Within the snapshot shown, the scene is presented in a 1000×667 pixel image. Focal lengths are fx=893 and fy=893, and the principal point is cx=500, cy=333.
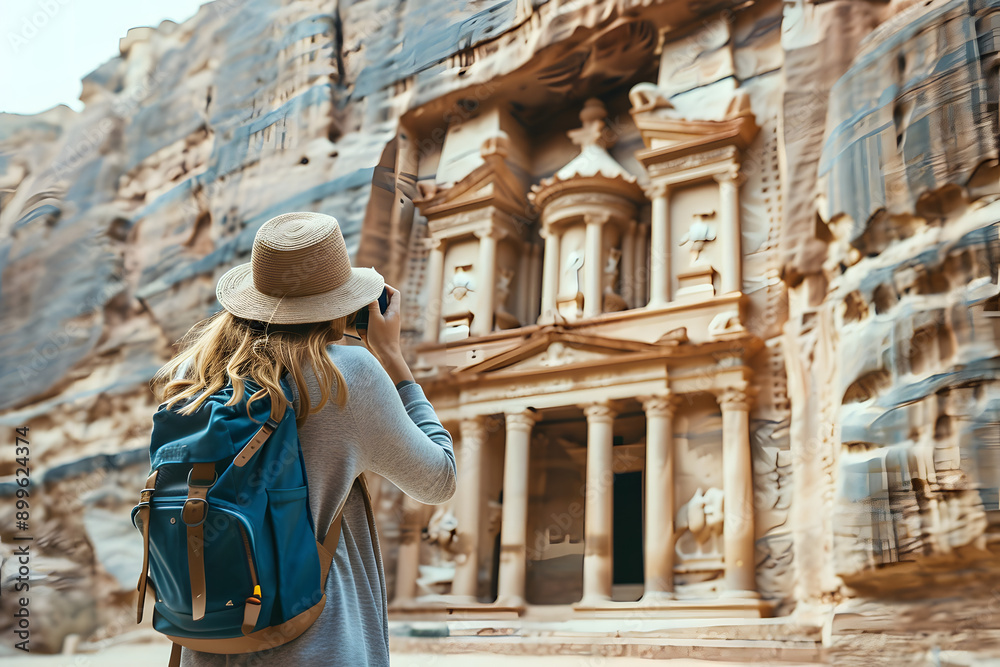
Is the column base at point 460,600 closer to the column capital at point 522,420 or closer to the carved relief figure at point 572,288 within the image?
the column capital at point 522,420

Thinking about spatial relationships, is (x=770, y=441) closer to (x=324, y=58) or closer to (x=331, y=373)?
(x=331, y=373)

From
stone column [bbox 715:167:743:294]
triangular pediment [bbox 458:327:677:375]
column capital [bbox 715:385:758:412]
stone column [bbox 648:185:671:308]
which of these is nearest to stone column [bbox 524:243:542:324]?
triangular pediment [bbox 458:327:677:375]

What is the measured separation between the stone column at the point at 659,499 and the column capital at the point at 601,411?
0.30 m

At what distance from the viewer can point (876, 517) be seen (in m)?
5.47

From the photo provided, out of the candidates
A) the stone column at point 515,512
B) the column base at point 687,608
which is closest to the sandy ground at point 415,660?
the column base at point 687,608

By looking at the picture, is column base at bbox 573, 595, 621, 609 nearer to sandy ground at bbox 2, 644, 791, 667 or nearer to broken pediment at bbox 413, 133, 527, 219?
sandy ground at bbox 2, 644, 791, 667

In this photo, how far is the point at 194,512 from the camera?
1397 mm

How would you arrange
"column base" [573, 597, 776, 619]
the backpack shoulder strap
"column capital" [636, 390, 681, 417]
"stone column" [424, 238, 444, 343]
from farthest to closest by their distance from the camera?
"stone column" [424, 238, 444, 343] → "column capital" [636, 390, 681, 417] → "column base" [573, 597, 776, 619] → the backpack shoulder strap

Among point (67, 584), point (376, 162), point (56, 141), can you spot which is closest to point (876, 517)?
point (376, 162)

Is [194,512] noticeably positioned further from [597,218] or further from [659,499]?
[597,218]

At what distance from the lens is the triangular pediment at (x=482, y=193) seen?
923 cm

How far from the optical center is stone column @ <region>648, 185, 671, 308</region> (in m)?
8.02

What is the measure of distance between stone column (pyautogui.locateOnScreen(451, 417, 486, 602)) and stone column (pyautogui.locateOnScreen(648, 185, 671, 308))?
2.03 m

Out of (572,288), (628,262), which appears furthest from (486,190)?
(628,262)
